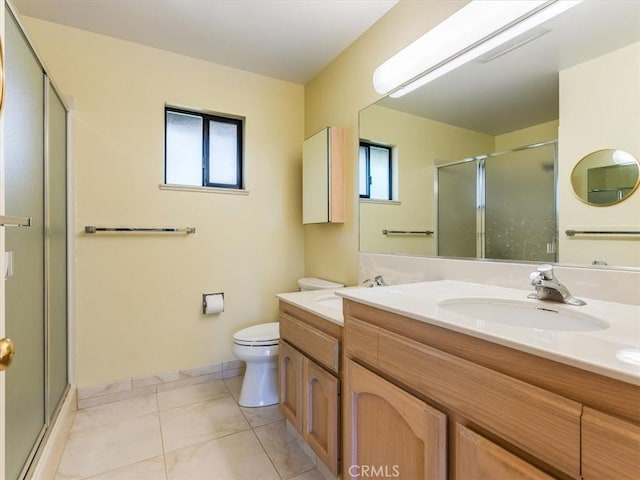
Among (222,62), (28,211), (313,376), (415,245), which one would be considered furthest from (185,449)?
(222,62)

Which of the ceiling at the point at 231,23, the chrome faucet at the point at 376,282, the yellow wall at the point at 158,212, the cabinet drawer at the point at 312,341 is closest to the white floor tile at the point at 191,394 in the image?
the yellow wall at the point at 158,212

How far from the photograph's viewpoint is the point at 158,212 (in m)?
2.19

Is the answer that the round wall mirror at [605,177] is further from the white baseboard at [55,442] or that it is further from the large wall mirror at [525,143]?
the white baseboard at [55,442]

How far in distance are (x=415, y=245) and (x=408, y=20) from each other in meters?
1.18

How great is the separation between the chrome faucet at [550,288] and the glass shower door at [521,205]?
0.22 metres

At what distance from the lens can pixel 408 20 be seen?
5.58 feet

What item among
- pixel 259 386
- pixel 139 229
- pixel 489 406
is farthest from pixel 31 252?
pixel 489 406

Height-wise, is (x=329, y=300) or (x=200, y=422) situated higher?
(x=329, y=300)

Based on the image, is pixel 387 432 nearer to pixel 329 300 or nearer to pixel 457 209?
pixel 329 300

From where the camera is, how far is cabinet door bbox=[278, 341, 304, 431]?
1504 mm

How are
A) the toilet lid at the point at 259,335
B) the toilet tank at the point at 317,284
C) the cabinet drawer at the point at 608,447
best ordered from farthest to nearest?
1. the toilet tank at the point at 317,284
2. the toilet lid at the point at 259,335
3. the cabinet drawer at the point at 608,447

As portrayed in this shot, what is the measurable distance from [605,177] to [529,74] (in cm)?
50

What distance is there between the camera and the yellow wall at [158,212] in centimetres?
200

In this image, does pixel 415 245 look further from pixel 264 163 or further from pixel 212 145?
pixel 212 145
